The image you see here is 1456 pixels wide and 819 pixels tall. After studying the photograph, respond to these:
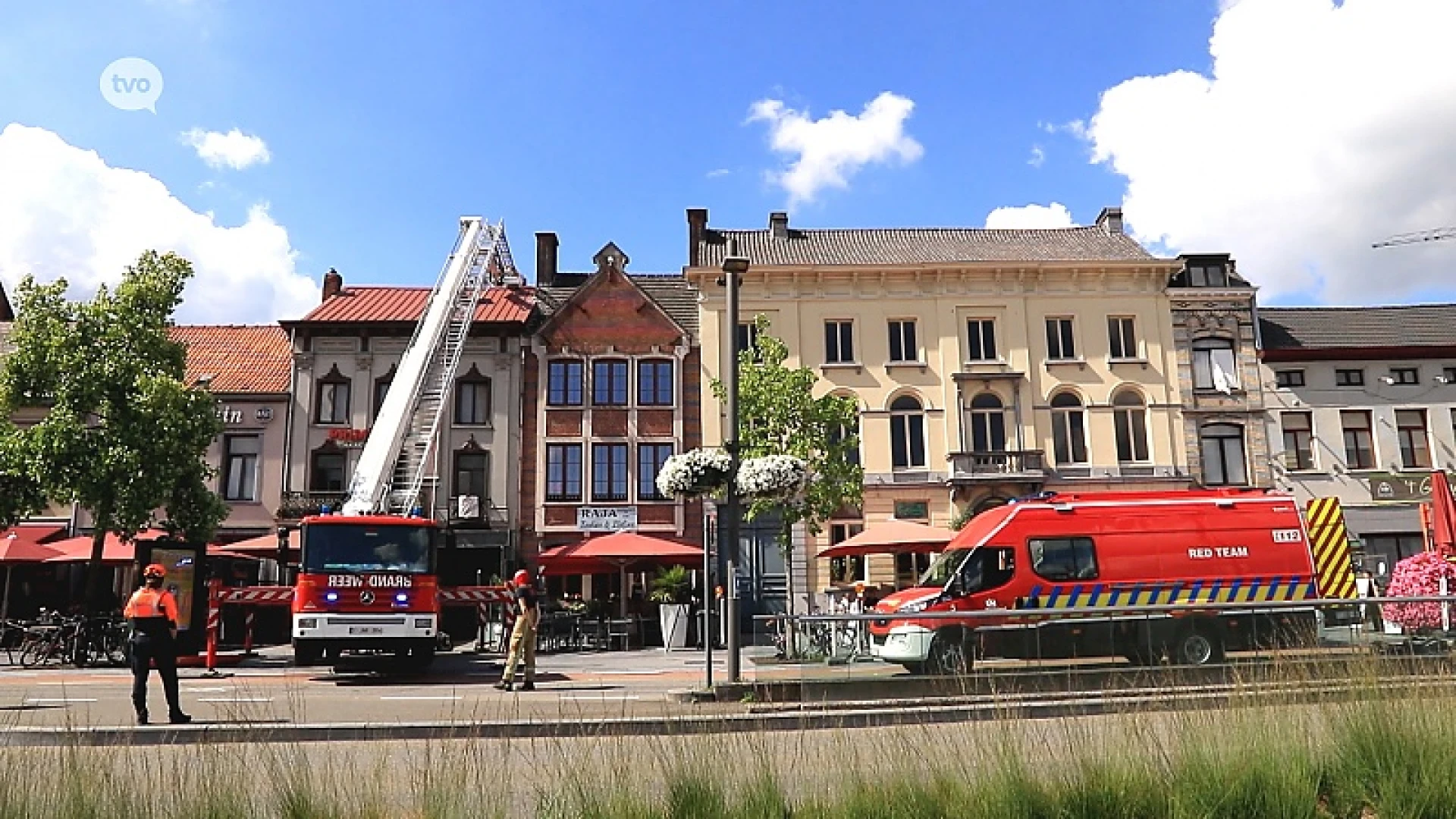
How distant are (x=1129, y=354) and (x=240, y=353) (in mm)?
28742

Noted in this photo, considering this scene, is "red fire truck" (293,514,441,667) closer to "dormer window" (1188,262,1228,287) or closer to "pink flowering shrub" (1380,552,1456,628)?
"pink flowering shrub" (1380,552,1456,628)

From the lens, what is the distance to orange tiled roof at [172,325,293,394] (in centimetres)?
3041

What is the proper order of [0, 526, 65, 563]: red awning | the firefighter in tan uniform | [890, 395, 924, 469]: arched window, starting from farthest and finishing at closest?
[890, 395, 924, 469]: arched window, [0, 526, 65, 563]: red awning, the firefighter in tan uniform

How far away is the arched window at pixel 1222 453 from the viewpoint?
29.9 m

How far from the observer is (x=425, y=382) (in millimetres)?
26719

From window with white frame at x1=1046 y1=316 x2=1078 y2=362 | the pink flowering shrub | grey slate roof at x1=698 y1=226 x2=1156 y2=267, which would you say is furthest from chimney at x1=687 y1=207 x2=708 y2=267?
the pink flowering shrub

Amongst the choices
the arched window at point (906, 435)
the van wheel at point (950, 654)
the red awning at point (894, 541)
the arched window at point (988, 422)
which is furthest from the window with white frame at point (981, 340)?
the van wheel at point (950, 654)

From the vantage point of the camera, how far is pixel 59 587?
28.2 meters

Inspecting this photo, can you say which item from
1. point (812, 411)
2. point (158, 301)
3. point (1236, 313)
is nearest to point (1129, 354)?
point (1236, 313)

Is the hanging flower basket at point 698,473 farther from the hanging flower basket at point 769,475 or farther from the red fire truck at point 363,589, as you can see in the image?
the red fire truck at point 363,589

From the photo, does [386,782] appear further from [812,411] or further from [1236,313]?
[1236,313]

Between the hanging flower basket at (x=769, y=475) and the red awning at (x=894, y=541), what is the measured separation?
10.1 metres

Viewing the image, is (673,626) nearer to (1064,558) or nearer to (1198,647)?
(1064,558)

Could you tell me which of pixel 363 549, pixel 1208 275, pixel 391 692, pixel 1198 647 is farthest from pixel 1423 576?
pixel 1208 275
